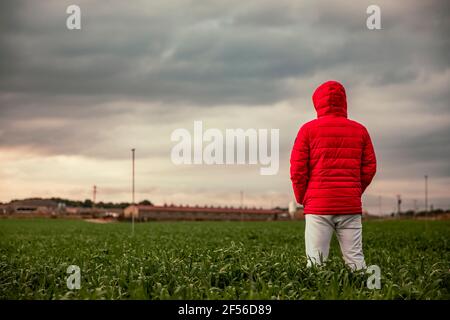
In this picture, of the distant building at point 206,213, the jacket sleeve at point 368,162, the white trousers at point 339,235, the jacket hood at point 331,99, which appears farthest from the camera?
the distant building at point 206,213

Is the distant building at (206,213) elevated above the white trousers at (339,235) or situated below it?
below

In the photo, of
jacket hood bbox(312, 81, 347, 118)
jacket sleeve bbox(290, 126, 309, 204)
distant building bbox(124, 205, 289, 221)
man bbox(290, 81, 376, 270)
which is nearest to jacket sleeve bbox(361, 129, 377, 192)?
man bbox(290, 81, 376, 270)

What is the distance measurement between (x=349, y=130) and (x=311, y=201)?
121cm

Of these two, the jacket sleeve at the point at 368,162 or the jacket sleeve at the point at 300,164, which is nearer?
the jacket sleeve at the point at 300,164

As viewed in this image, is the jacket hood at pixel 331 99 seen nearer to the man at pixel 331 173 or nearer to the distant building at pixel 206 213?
the man at pixel 331 173

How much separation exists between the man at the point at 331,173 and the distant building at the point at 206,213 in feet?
372

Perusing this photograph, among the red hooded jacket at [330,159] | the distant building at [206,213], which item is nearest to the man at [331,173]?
the red hooded jacket at [330,159]

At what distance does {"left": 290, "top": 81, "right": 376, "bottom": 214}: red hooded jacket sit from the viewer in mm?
7527

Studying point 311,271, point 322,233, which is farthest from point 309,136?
point 311,271

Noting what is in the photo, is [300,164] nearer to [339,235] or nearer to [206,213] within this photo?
[339,235]

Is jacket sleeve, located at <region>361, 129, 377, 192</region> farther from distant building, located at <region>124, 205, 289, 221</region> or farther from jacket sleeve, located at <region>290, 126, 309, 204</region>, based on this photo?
distant building, located at <region>124, 205, 289, 221</region>

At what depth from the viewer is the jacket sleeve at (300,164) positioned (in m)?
7.59
